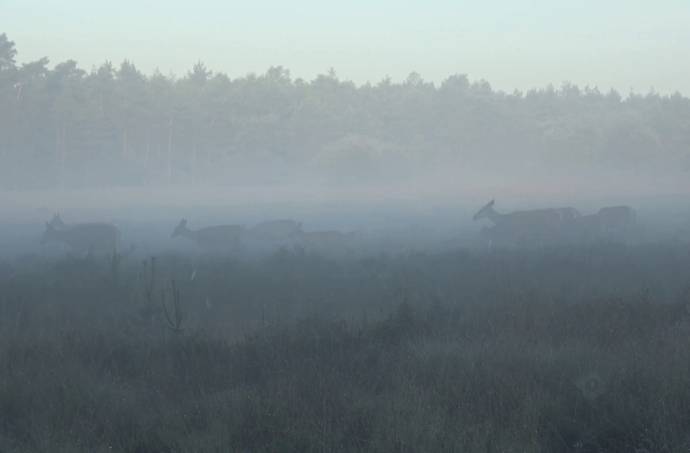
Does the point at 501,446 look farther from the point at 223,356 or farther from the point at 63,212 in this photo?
the point at 63,212

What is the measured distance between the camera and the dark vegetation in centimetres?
663

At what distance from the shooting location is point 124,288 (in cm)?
1510

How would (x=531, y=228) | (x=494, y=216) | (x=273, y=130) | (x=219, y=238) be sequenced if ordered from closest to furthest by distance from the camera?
(x=531, y=228)
(x=219, y=238)
(x=494, y=216)
(x=273, y=130)

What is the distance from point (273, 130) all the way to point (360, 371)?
74.2 m

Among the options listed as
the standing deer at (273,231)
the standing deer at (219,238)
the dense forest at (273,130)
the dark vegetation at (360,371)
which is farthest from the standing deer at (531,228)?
the dense forest at (273,130)

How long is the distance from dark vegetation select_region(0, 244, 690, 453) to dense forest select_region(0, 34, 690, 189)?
2409 inches

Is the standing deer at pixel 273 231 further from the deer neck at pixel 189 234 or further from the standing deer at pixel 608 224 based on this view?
the standing deer at pixel 608 224

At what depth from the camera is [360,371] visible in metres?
8.27

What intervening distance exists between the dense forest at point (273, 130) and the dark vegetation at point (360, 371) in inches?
2409

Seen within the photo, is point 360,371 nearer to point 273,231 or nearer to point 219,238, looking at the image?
point 219,238

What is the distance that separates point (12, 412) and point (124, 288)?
756 cm

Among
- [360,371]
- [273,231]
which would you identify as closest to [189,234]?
[273,231]

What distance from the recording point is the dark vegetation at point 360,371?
6633 millimetres

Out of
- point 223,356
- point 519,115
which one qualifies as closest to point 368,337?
point 223,356
